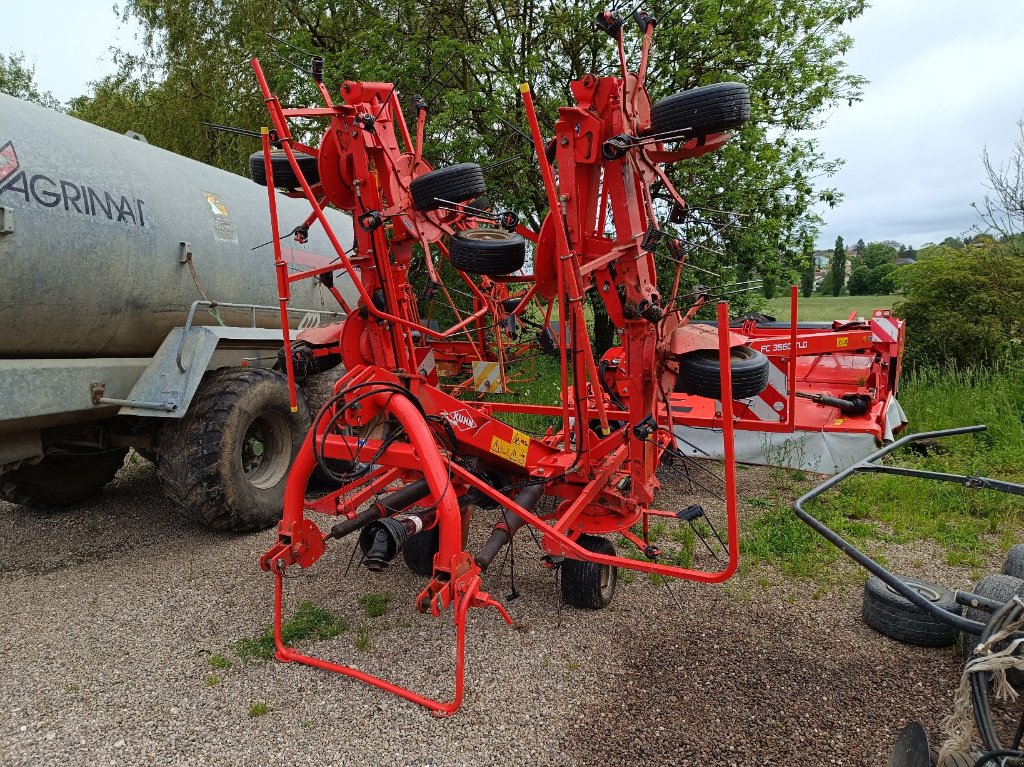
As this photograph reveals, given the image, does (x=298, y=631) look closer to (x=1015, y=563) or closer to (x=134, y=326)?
(x=134, y=326)

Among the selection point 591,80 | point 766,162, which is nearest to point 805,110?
point 766,162

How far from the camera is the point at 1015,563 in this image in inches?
130

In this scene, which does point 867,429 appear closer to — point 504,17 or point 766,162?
point 766,162

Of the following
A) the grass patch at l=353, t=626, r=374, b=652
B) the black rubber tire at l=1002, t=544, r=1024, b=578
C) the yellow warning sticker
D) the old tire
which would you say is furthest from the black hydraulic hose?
the grass patch at l=353, t=626, r=374, b=652

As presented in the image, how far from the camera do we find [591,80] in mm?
3271

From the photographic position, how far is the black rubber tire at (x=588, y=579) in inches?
142

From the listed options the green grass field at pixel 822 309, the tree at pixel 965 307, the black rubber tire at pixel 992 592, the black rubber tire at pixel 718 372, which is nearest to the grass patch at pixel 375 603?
the black rubber tire at pixel 718 372

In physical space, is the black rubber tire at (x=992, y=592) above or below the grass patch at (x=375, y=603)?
above

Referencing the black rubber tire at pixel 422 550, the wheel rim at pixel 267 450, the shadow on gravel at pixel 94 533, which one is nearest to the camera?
the black rubber tire at pixel 422 550

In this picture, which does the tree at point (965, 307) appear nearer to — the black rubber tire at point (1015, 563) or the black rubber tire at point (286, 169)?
the black rubber tire at point (1015, 563)

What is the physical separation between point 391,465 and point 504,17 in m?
8.87

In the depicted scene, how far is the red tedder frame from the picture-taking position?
311 cm

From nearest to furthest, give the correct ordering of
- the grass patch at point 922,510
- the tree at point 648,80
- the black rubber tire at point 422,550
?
the black rubber tire at point 422,550, the grass patch at point 922,510, the tree at point 648,80

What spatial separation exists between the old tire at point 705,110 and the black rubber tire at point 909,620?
223cm
